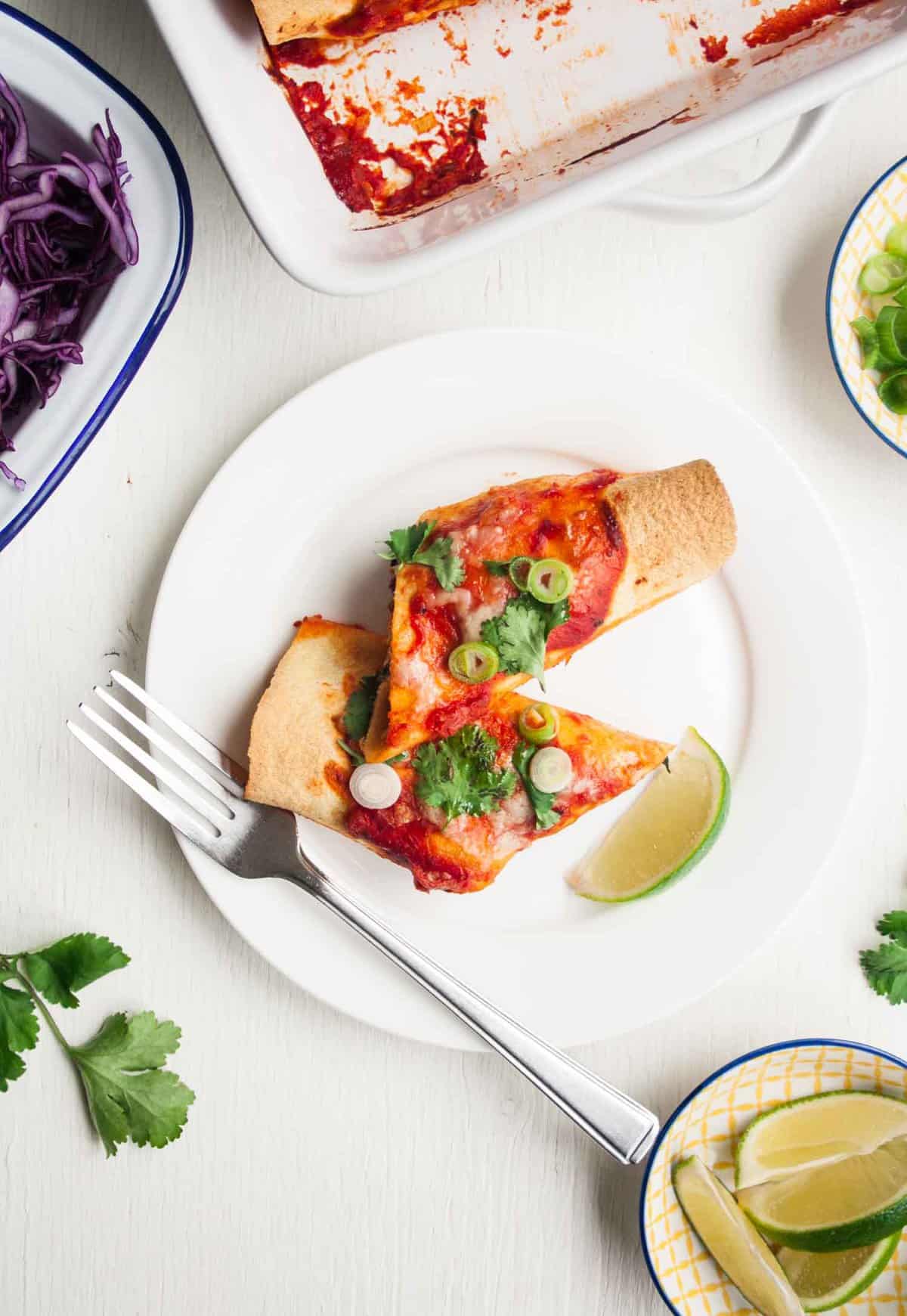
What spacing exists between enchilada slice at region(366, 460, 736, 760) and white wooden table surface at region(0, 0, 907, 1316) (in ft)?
1.20

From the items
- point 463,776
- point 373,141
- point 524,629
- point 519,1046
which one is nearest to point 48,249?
point 373,141

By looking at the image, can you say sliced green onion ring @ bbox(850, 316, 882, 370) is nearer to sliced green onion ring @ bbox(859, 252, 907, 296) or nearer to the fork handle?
sliced green onion ring @ bbox(859, 252, 907, 296)

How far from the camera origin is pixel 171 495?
7.33ft

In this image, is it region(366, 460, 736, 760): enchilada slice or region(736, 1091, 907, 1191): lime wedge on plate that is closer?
region(366, 460, 736, 760): enchilada slice

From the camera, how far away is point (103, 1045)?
2.24m

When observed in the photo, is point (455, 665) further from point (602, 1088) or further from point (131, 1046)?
point (131, 1046)

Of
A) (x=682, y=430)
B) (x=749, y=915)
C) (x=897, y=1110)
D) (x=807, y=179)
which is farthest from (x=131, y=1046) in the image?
(x=807, y=179)

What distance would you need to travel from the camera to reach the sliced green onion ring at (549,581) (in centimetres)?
192

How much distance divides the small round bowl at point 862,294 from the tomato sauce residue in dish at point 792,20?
1.07 feet

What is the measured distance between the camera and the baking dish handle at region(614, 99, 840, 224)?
1922mm

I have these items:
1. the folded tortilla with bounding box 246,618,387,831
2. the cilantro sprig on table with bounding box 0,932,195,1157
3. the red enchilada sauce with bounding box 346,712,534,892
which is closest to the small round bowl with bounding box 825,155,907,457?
the red enchilada sauce with bounding box 346,712,534,892

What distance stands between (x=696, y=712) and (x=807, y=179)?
1144mm

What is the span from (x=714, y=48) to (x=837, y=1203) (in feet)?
7.71

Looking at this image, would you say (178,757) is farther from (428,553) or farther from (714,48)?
(714,48)
